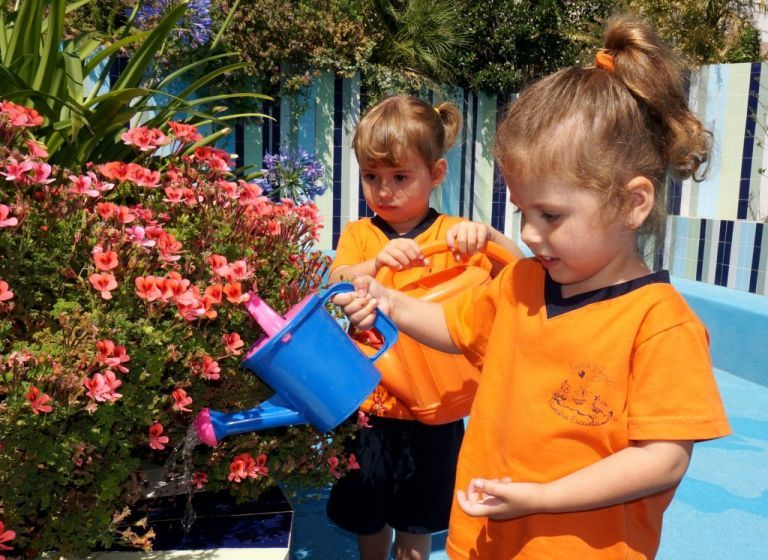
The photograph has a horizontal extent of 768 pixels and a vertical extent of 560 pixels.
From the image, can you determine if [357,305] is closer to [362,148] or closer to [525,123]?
[525,123]

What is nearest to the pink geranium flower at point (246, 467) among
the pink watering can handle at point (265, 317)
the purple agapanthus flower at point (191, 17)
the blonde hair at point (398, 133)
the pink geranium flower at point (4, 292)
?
the pink watering can handle at point (265, 317)

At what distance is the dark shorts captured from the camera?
7.19 ft

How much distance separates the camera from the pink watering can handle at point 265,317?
4.46 ft

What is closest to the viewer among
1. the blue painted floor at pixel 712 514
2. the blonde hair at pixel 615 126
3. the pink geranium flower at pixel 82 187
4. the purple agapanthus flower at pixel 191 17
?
the blonde hair at pixel 615 126

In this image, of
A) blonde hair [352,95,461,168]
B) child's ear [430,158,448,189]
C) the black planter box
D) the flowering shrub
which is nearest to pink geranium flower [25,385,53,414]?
the flowering shrub

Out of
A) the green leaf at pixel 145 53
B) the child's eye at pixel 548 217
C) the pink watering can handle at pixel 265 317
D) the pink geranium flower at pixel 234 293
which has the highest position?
the green leaf at pixel 145 53

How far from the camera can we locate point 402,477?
2217 millimetres

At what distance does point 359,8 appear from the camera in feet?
33.3

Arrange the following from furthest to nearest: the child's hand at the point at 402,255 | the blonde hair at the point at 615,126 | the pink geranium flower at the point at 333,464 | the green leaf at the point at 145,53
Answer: the green leaf at the point at 145,53 → the child's hand at the point at 402,255 → the pink geranium flower at the point at 333,464 → the blonde hair at the point at 615,126

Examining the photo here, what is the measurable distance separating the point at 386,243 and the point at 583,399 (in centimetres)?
113

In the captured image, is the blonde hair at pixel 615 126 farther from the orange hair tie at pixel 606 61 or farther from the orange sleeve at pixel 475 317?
the orange sleeve at pixel 475 317

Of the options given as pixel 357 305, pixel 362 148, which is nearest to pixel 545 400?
pixel 357 305

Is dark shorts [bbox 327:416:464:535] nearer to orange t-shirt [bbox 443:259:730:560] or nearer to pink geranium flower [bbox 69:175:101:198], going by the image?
orange t-shirt [bbox 443:259:730:560]

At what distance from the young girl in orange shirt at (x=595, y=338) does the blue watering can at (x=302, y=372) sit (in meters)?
0.28
